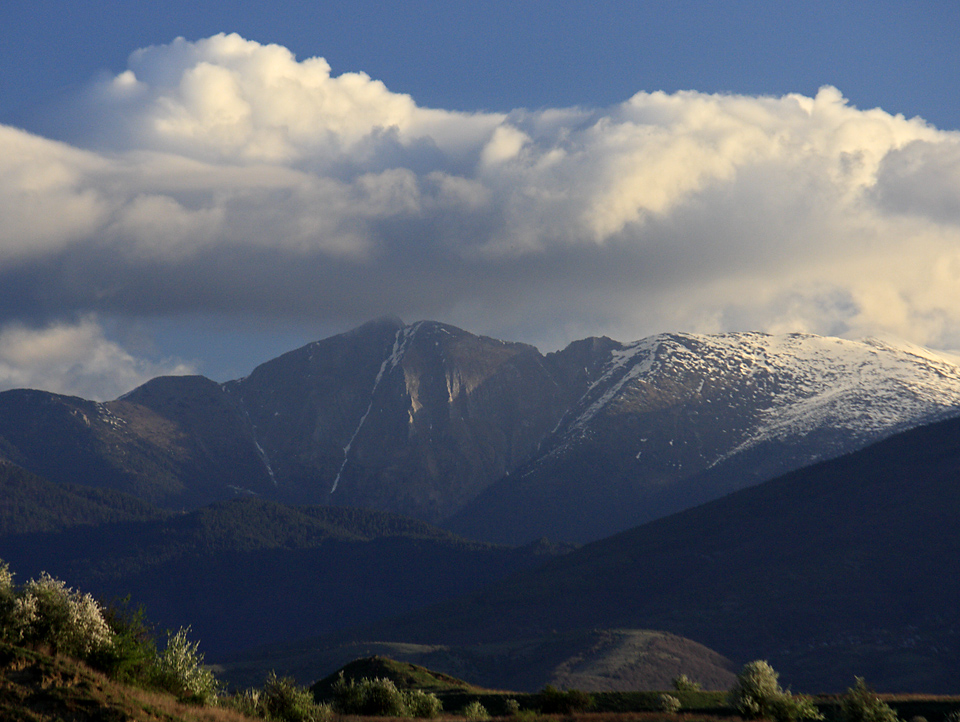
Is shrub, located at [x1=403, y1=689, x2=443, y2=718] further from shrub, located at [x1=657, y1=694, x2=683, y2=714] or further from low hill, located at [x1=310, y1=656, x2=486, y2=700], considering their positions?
low hill, located at [x1=310, y1=656, x2=486, y2=700]

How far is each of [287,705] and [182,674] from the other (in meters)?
7.18

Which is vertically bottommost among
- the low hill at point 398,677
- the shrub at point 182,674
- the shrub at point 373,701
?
the low hill at point 398,677

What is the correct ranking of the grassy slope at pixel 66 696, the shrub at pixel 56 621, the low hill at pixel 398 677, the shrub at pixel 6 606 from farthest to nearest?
the low hill at pixel 398 677, the shrub at pixel 56 621, the shrub at pixel 6 606, the grassy slope at pixel 66 696

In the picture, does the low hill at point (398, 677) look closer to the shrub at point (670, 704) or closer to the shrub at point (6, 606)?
the shrub at point (670, 704)

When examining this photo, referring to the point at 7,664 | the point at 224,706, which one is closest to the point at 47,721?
the point at 7,664

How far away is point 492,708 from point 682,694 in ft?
57.0

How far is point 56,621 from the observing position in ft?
167

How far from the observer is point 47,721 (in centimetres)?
4291

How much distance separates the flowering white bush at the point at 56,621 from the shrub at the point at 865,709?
4525cm

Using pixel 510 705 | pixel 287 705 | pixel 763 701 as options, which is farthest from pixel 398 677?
pixel 287 705

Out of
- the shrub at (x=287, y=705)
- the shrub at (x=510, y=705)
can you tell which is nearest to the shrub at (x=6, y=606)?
the shrub at (x=287, y=705)

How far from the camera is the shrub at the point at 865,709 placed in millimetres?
67188

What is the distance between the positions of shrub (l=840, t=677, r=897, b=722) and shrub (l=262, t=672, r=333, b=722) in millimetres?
33382

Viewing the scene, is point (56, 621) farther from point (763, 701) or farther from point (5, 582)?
point (763, 701)
